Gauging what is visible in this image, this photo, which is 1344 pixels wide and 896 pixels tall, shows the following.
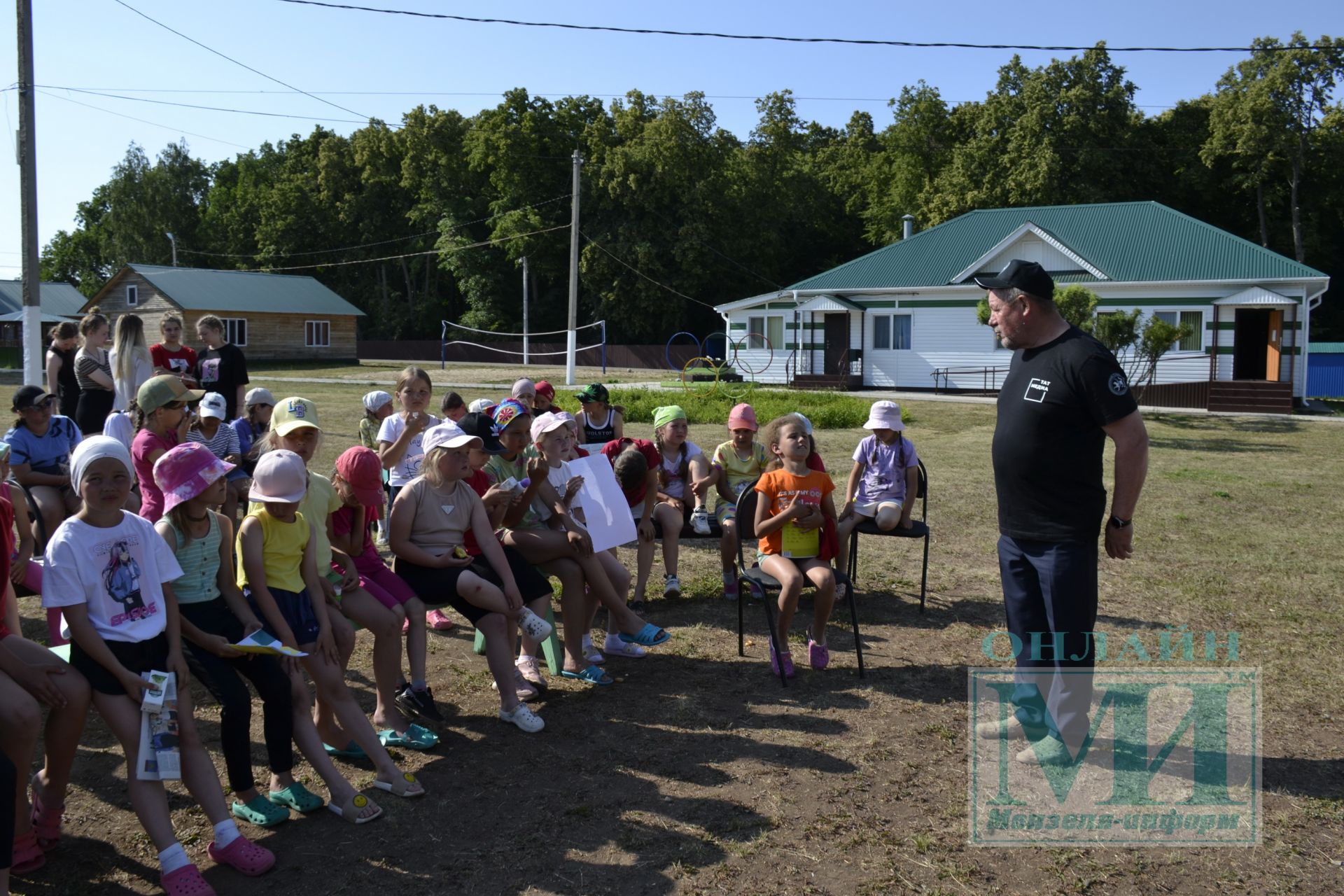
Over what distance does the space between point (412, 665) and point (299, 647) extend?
766 millimetres

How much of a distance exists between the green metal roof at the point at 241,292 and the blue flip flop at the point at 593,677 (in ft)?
159

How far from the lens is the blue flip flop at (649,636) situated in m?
5.92

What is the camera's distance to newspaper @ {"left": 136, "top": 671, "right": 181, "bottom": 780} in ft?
11.3

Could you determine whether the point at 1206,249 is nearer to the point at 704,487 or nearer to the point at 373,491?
the point at 704,487

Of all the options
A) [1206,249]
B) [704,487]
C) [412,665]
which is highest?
[1206,249]

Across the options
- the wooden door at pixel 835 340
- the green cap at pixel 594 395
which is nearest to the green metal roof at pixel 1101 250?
the wooden door at pixel 835 340

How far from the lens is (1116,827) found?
12.8ft

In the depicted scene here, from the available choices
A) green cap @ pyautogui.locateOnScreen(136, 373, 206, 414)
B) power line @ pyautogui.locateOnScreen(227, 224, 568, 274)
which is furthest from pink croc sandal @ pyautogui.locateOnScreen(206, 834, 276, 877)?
power line @ pyautogui.locateOnScreen(227, 224, 568, 274)

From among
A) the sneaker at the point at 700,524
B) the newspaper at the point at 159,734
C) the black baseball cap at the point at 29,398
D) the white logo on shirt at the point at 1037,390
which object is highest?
the white logo on shirt at the point at 1037,390

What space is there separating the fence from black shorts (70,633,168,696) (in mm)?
41229

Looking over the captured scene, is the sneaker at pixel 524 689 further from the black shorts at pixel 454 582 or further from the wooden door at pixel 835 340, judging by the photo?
the wooden door at pixel 835 340

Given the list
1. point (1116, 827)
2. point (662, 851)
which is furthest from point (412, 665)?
point (1116, 827)

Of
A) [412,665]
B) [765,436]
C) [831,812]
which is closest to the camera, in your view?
[831,812]

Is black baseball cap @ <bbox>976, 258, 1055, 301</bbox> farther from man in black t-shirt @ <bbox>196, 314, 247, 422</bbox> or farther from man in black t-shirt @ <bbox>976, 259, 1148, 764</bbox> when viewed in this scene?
man in black t-shirt @ <bbox>196, 314, 247, 422</bbox>
